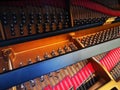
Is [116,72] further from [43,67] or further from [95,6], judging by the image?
[43,67]

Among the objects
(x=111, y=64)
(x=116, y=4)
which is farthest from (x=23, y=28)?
(x=116, y=4)

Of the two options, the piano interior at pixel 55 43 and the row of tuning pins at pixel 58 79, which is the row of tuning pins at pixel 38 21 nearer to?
the piano interior at pixel 55 43

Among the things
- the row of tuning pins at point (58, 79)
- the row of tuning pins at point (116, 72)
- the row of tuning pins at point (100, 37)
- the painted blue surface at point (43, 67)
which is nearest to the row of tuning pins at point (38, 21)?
the row of tuning pins at point (100, 37)

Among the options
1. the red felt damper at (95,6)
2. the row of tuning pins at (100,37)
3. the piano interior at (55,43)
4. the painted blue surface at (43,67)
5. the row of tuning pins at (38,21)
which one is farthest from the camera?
the red felt damper at (95,6)

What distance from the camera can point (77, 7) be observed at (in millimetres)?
2246

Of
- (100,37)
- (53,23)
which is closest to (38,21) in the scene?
(53,23)

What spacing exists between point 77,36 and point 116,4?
97cm

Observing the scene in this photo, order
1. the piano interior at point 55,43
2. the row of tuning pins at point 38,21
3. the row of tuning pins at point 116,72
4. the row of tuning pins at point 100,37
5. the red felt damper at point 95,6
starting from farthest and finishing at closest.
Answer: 1. the red felt damper at point 95,6
2. the row of tuning pins at point 100,37
3. the row of tuning pins at point 116,72
4. the row of tuning pins at point 38,21
5. the piano interior at point 55,43

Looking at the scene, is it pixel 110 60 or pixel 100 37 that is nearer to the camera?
pixel 110 60

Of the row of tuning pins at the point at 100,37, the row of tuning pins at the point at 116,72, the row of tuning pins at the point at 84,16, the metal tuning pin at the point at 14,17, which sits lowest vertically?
the row of tuning pins at the point at 116,72

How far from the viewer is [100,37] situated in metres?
2.25

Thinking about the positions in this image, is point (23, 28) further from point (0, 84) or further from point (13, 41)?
point (0, 84)

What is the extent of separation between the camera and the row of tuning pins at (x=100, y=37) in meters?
2.13

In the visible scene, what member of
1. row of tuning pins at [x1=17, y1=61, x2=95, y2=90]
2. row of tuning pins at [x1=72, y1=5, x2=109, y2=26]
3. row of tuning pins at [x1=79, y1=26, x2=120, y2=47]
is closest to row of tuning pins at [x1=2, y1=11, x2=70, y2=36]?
row of tuning pins at [x1=72, y1=5, x2=109, y2=26]
